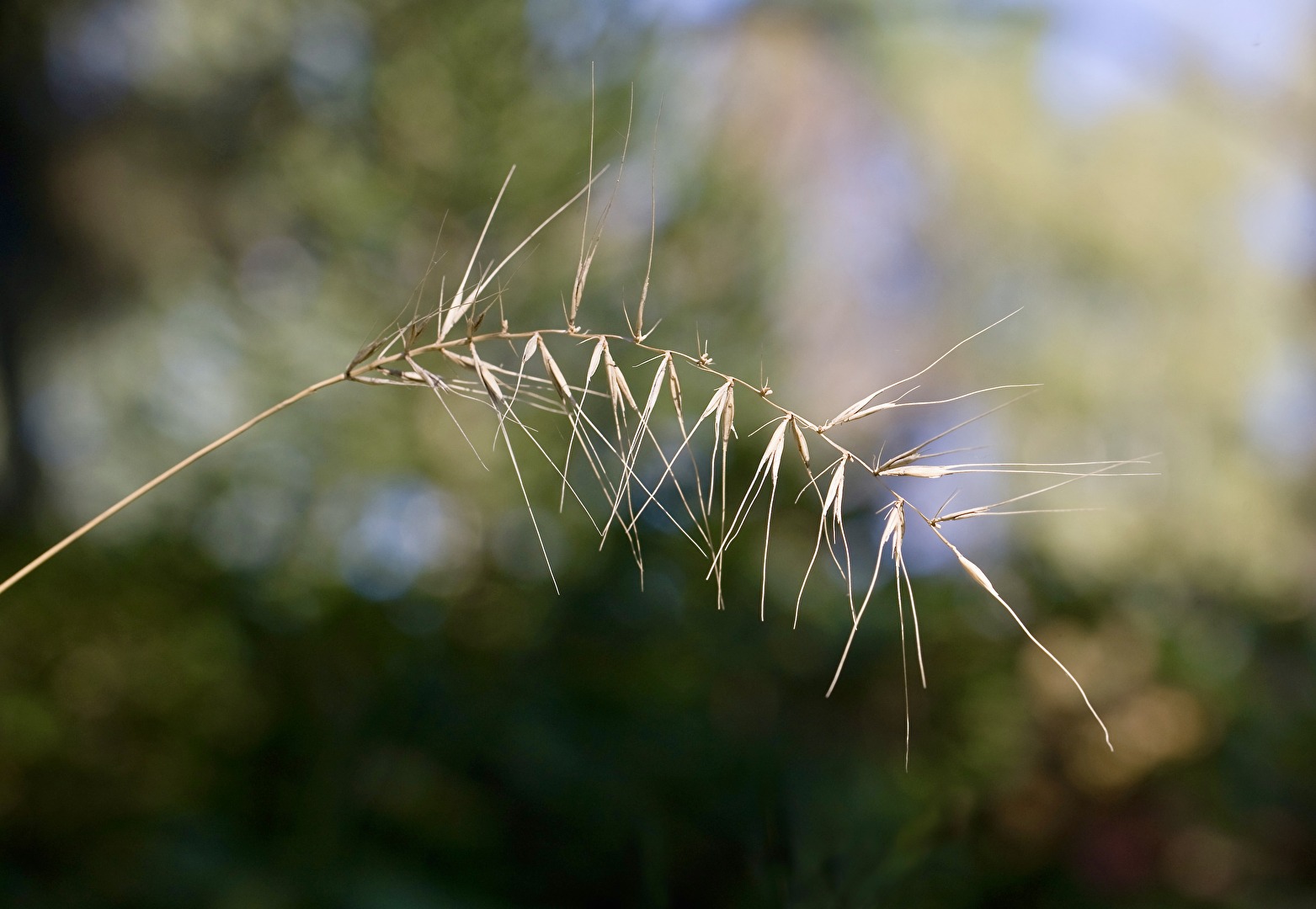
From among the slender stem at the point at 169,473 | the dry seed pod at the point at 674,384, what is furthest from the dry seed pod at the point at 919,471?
the slender stem at the point at 169,473

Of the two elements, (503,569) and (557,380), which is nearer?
(557,380)

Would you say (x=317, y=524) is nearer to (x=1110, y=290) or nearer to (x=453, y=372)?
(x=453, y=372)

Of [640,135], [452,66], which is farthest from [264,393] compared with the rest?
[640,135]

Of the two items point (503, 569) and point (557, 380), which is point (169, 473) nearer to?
point (557, 380)

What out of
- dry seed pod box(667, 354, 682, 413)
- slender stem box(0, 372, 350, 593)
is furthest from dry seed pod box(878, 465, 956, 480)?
slender stem box(0, 372, 350, 593)

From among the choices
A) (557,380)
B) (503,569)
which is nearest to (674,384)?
(557,380)

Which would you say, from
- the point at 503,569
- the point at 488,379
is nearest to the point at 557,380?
the point at 488,379

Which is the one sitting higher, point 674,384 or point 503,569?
point 503,569

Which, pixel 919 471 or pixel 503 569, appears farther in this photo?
pixel 503 569

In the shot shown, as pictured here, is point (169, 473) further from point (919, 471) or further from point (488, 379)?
point (919, 471)
